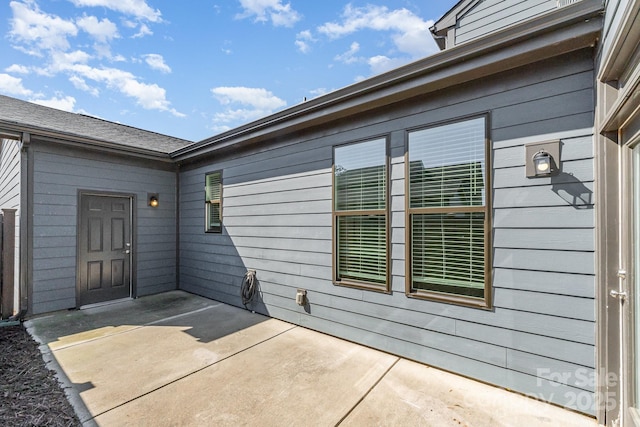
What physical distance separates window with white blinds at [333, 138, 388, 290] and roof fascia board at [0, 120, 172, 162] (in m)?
3.83

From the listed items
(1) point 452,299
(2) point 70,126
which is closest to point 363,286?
(1) point 452,299

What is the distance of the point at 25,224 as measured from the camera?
4070mm

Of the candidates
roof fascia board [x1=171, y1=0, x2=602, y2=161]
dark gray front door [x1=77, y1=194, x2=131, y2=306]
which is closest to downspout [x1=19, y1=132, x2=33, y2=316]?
dark gray front door [x1=77, y1=194, x2=131, y2=306]

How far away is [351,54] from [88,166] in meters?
5.42

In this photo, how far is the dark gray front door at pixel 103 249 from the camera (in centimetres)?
467

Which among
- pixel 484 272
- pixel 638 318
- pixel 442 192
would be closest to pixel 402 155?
pixel 442 192

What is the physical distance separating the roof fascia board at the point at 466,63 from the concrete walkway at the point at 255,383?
2.62 metres

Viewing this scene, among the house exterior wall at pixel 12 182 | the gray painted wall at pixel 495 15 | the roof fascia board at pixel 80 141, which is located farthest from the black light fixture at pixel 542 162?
the house exterior wall at pixel 12 182

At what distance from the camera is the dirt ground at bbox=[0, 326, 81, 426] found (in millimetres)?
1927

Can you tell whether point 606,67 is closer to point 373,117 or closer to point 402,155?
point 402,155

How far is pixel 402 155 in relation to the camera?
2.92 meters

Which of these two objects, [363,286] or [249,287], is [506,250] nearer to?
[363,286]

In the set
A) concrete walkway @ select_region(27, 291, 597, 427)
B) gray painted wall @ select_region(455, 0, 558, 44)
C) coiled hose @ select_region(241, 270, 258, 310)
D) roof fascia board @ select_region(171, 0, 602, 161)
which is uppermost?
gray painted wall @ select_region(455, 0, 558, 44)

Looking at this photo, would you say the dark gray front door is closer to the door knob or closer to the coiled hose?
the coiled hose
